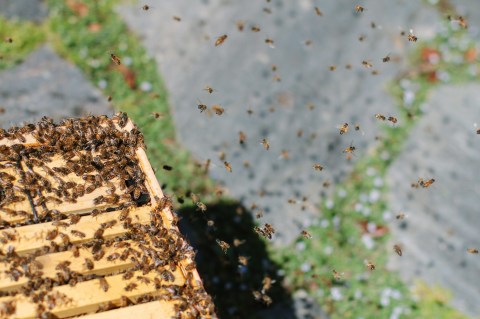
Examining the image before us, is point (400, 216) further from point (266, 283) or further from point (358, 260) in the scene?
point (266, 283)

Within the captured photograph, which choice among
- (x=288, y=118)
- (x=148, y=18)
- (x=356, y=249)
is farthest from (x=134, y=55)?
(x=356, y=249)

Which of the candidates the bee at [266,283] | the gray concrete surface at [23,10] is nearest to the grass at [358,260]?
the bee at [266,283]

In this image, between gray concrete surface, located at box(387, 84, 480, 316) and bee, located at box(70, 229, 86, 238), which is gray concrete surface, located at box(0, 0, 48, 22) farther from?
gray concrete surface, located at box(387, 84, 480, 316)

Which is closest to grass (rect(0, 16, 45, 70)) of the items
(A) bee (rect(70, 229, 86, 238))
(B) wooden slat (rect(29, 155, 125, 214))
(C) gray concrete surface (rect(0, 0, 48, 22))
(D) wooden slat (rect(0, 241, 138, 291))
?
(C) gray concrete surface (rect(0, 0, 48, 22))

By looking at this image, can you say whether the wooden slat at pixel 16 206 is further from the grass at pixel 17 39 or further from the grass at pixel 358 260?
the grass at pixel 17 39

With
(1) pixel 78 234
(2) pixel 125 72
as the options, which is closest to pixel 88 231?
(1) pixel 78 234

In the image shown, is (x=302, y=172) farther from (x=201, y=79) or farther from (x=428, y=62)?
(x=428, y=62)

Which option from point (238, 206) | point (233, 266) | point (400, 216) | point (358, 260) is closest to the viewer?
point (233, 266)
